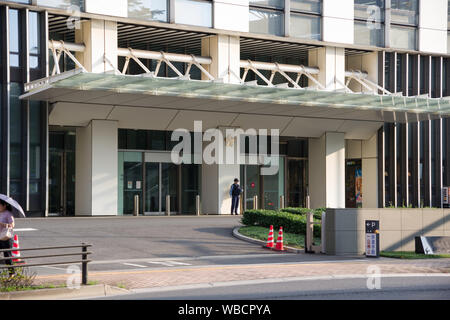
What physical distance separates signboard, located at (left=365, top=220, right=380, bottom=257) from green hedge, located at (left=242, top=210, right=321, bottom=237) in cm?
269

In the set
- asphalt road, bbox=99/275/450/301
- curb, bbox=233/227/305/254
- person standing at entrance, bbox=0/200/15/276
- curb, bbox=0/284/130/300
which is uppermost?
person standing at entrance, bbox=0/200/15/276

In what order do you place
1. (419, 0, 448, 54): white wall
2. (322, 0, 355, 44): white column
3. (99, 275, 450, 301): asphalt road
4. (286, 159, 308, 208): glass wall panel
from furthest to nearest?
1. (286, 159, 308, 208): glass wall panel
2. (419, 0, 448, 54): white wall
3. (322, 0, 355, 44): white column
4. (99, 275, 450, 301): asphalt road

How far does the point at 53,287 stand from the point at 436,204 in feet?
107

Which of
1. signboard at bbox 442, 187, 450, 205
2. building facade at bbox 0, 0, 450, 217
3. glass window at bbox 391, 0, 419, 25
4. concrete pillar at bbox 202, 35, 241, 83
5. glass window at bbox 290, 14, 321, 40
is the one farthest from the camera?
glass window at bbox 391, 0, 419, 25

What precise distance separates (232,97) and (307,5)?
814 cm

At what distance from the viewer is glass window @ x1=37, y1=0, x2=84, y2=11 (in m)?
28.9

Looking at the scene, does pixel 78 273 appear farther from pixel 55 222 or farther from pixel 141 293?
pixel 55 222

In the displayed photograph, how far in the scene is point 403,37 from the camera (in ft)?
129

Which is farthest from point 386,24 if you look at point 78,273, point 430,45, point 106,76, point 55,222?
point 78,273

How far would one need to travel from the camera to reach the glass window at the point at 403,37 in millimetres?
38969

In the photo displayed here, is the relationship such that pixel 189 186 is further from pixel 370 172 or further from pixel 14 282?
pixel 14 282

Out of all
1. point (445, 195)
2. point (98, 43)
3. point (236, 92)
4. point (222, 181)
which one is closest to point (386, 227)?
point (236, 92)

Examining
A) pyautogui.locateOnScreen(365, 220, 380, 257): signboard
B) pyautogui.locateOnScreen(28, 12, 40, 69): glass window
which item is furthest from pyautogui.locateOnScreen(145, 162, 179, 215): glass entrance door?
pyautogui.locateOnScreen(365, 220, 380, 257): signboard

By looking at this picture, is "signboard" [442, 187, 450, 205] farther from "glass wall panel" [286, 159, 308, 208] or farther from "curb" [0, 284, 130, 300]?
"curb" [0, 284, 130, 300]
